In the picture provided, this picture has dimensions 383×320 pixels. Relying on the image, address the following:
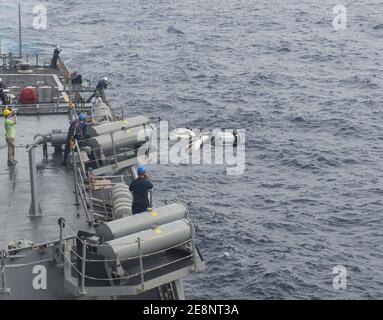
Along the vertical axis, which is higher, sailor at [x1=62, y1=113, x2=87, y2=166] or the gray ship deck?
sailor at [x1=62, y1=113, x2=87, y2=166]

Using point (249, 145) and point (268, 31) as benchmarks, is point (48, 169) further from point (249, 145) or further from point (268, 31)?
point (268, 31)

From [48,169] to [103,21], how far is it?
88.8 metres

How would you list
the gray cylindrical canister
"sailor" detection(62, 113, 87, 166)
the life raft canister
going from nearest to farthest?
the gray cylindrical canister < "sailor" detection(62, 113, 87, 166) < the life raft canister

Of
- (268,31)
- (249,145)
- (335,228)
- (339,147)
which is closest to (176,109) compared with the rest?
(249,145)

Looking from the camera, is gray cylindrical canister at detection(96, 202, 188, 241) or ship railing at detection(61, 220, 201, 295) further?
gray cylindrical canister at detection(96, 202, 188, 241)

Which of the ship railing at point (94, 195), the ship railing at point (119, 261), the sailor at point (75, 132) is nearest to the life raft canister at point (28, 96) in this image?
the sailor at point (75, 132)

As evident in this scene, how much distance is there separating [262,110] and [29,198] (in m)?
46.3

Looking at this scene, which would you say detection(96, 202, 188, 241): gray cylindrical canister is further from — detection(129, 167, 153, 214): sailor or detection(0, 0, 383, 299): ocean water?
detection(0, 0, 383, 299): ocean water

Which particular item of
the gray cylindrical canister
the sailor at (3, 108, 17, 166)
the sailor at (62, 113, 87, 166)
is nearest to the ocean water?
the sailor at (62, 113, 87, 166)

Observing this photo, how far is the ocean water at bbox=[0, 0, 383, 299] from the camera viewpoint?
143 feet

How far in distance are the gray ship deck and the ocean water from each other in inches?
409

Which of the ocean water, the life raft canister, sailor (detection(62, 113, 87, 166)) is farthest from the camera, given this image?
the ocean water

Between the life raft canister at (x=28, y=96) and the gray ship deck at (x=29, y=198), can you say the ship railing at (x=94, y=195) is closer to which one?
the gray ship deck at (x=29, y=198)

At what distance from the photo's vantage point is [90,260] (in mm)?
22750
